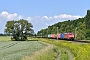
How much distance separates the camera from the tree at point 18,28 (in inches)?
5300

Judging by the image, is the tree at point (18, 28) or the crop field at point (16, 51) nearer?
the crop field at point (16, 51)

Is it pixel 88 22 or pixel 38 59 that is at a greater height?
pixel 88 22

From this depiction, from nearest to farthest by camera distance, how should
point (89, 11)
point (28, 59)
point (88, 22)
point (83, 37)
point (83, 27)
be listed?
point (28, 59) < point (83, 37) < point (83, 27) < point (88, 22) < point (89, 11)

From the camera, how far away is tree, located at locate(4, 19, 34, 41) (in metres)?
135

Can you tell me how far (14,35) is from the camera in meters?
135

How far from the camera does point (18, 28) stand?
135750mm

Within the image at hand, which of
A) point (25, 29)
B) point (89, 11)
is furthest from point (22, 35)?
point (89, 11)

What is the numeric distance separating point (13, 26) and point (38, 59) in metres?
110

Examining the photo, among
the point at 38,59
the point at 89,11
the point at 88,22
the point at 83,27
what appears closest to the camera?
the point at 38,59

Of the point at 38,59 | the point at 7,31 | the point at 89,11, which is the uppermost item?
the point at 89,11

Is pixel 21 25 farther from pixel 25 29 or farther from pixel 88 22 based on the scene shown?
pixel 88 22

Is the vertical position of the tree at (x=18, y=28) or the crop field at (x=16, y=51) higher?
the tree at (x=18, y=28)

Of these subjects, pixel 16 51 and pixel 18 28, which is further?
pixel 18 28

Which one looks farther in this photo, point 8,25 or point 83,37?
point 8,25
